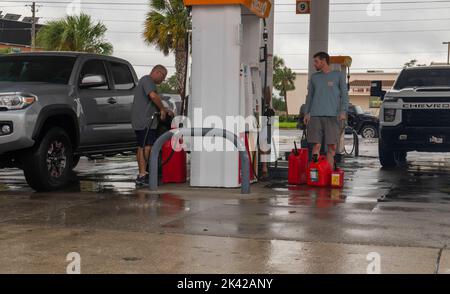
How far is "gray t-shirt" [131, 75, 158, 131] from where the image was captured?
9.81 meters

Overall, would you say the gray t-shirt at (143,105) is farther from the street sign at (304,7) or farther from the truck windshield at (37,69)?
the street sign at (304,7)

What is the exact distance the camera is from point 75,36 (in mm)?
36312

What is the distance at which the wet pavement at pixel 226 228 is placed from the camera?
504cm

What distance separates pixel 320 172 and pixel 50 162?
3.78m

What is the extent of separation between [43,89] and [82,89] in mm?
905

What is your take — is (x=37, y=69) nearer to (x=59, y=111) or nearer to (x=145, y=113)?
(x=59, y=111)

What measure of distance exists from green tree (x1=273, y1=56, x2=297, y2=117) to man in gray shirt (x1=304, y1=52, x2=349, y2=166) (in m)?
79.0

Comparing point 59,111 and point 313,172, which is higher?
point 59,111

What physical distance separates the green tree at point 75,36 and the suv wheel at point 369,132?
14.1 meters

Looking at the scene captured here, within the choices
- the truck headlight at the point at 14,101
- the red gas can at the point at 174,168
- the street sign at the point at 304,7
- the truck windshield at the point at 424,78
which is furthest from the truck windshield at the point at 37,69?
the street sign at the point at 304,7

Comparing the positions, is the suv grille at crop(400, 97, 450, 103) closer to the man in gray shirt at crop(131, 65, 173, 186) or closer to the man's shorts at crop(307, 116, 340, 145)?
the man's shorts at crop(307, 116, 340, 145)

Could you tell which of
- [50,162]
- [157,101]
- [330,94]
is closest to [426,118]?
[330,94]
